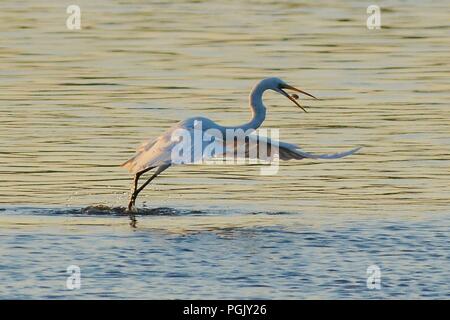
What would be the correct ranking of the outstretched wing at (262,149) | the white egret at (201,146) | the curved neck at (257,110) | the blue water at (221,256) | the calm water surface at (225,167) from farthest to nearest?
1. the curved neck at (257,110)
2. the white egret at (201,146)
3. the outstretched wing at (262,149)
4. the calm water surface at (225,167)
5. the blue water at (221,256)

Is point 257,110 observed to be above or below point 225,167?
above

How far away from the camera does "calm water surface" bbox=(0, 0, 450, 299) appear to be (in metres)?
15.5

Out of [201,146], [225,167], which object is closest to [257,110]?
[201,146]

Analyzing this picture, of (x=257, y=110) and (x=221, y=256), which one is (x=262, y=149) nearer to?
(x=257, y=110)

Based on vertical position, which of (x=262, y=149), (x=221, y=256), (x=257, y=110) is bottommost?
(x=221, y=256)

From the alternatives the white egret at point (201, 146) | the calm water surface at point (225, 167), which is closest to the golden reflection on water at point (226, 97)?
the calm water surface at point (225, 167)

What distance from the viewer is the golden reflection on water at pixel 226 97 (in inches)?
789

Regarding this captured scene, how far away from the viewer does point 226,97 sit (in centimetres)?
2633

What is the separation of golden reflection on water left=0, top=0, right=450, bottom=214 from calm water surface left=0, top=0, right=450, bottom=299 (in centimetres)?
5

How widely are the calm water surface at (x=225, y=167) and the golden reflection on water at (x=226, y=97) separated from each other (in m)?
0.05

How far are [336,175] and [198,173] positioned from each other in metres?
2.01

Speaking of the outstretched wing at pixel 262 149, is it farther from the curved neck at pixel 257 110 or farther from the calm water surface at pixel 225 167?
the calm water surface at pixel 225 167

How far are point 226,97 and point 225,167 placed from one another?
468 cm

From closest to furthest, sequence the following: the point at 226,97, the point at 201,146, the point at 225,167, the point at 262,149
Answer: the point at 201,146, the point at 262,149, the point at 225,167, the point at 226,97
